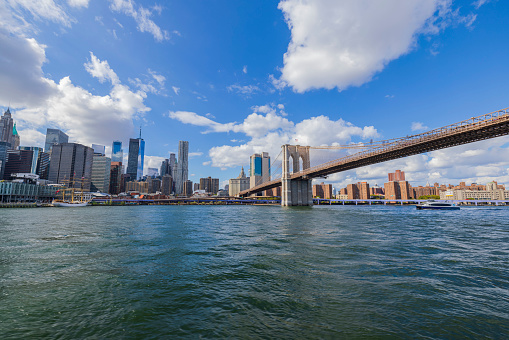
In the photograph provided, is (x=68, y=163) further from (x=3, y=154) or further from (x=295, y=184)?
(x=295, y=184)

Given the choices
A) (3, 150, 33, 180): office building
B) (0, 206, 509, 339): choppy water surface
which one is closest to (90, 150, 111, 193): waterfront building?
(3, 150, 33, 180): office building

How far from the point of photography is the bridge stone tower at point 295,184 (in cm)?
6912

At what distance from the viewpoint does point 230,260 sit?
916 cm

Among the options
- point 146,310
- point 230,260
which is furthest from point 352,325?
point 230,260

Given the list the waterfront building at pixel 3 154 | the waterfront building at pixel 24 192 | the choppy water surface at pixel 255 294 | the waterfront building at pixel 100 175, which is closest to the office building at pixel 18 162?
the waterfront building at pixel 3 154

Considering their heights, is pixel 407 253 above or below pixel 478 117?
below

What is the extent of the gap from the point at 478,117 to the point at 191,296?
42.6 m

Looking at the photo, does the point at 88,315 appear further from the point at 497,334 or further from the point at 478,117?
the point at 478,117

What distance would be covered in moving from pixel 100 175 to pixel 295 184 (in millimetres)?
184986

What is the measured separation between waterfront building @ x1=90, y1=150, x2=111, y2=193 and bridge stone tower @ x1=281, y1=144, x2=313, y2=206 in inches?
6955

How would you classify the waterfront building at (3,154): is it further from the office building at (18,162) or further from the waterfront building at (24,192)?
the waterfront building at (24,192)

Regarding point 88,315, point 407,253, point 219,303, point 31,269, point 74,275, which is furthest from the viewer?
point 407,253

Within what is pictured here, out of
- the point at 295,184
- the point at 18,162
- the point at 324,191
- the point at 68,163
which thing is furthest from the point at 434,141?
the point at 18,162

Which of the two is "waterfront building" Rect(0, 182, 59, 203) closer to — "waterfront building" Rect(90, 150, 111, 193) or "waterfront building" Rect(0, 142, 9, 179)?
"waterfront building" Rect(90, 150, 111, 193)
